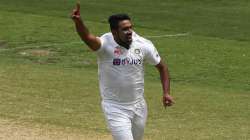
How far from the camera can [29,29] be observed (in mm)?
25562

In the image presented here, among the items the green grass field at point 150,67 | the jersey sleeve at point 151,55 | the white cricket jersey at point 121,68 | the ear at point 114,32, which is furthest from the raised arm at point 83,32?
the green grass field at point 150,67

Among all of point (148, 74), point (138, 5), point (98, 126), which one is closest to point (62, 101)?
point (98, 126)

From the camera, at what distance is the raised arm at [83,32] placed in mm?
8367

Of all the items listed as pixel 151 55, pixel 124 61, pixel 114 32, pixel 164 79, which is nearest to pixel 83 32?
pixel 114 32

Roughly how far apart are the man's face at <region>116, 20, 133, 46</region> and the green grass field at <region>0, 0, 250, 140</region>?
366cm

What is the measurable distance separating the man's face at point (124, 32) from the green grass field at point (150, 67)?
3660 millimetres

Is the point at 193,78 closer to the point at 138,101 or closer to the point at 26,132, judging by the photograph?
the point at 26,132

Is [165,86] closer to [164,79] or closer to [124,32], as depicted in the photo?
[164,79]

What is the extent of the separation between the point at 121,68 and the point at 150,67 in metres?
10.8

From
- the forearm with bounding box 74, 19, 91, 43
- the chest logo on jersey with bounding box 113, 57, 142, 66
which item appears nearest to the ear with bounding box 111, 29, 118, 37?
the chest logo on jersey with bounding box 113, 57, 142, 66

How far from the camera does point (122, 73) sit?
29.6ft

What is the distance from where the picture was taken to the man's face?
8.82m

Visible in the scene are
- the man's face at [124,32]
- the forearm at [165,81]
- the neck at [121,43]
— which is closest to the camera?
the man's face at [124,32]

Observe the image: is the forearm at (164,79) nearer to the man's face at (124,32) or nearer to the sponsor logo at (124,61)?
the sponsor logo at (124,61)
